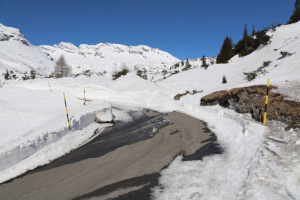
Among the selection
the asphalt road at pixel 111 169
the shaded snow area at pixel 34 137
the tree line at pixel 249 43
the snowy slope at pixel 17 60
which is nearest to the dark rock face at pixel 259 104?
the asphalt road at pixel 111 169

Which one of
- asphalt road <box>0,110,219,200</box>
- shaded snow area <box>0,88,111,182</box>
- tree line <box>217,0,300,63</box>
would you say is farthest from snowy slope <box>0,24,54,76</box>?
asphalt road <box>0,110,219,200</box>

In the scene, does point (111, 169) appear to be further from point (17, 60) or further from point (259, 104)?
point (17, 60)

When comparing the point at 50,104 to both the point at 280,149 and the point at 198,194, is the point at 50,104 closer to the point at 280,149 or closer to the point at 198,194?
the point at 198,194

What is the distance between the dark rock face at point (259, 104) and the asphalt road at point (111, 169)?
2.50 metres

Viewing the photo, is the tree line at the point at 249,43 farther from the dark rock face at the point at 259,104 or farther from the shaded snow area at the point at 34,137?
the shaded snow area at the point at 34,137

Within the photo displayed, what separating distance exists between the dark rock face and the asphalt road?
2.50 meters

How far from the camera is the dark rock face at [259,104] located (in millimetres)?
5950

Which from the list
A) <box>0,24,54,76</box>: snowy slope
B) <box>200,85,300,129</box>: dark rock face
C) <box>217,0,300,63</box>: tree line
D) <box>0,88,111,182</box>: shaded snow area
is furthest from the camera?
<box>0,24,54,76</box>: snowy slope

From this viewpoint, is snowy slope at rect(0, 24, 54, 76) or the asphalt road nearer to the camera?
the asphalt road

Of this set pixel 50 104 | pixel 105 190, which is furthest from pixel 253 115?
pixel 50 104

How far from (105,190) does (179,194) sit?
1.47 m

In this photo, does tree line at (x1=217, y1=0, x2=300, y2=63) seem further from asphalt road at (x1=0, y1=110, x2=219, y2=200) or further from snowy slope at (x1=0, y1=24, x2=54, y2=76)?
snowy slope at (x1=0, y1=24, x2=54, y2=76)

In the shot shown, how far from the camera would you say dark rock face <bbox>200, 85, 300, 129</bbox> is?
19.5ft

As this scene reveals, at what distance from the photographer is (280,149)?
4.21 meters
